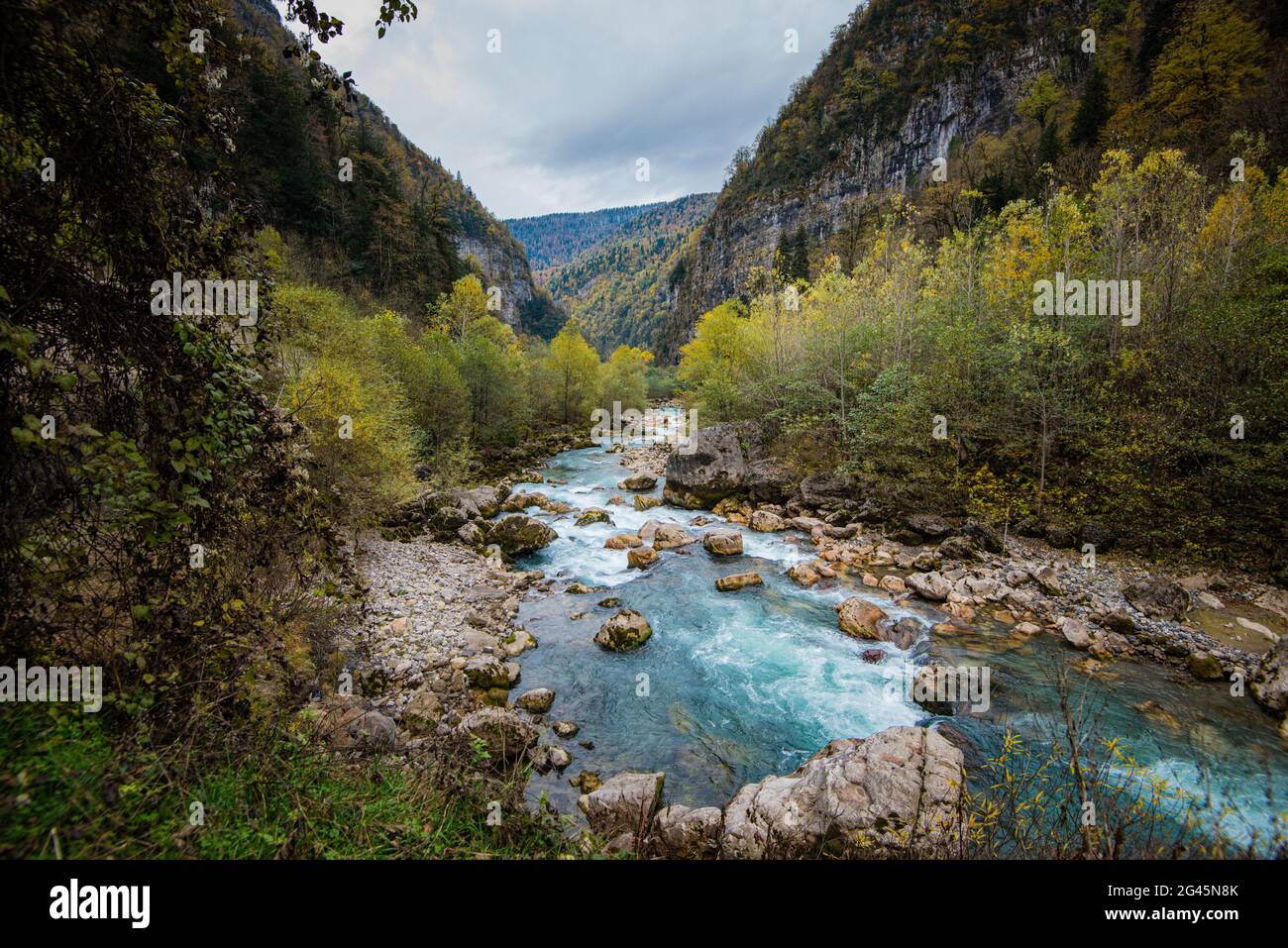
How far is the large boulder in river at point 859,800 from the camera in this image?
5.06 metres

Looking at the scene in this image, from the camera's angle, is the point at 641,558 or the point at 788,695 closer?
the point at 788,695

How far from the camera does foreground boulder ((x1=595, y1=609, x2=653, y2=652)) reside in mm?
10719

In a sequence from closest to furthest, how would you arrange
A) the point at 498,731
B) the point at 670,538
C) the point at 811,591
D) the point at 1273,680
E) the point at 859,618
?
the point at 498,731
the point at 1273,680
the point at 859,618
the point at 811,591
the point at 670,538

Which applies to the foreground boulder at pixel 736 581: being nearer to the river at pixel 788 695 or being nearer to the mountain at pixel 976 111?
the river at pixel 788 695

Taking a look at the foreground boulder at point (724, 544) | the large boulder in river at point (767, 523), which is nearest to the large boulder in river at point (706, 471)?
the large boulder in river at point (767, 523)

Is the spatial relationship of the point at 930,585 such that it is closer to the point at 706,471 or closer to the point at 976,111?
the point at 706,471

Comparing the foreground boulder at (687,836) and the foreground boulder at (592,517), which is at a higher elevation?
the foreground boulder at (592,517)

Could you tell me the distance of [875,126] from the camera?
91.4 meters

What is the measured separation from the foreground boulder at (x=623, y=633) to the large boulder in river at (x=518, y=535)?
5.78 meters

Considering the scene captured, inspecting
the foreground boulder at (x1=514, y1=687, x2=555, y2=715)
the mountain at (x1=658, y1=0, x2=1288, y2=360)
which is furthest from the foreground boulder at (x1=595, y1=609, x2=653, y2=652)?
the mountain at (x1=658, y1=0, x2=1288, y2=360)

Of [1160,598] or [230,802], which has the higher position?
[230,802]

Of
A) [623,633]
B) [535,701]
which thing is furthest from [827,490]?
[535,701]

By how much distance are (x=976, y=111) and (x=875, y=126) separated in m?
19.2
